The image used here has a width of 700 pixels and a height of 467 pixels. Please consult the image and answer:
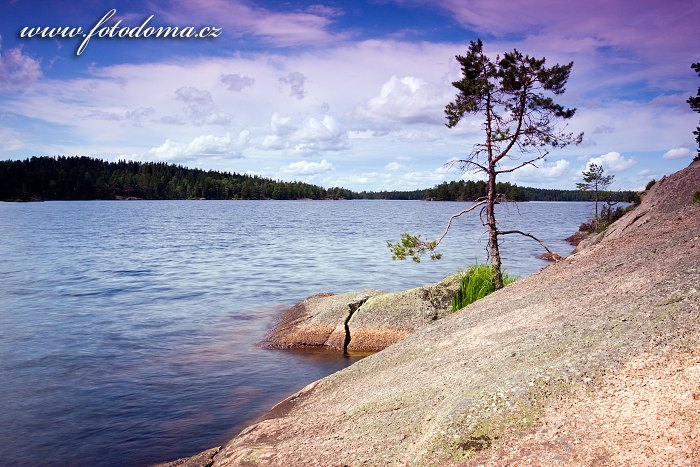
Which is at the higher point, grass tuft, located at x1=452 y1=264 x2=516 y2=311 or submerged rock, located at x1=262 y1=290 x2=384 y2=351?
grass tuft, located at x1=452 y1=264 x2=516 y2=311

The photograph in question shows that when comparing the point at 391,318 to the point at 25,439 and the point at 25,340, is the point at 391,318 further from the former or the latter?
the point at 25,340

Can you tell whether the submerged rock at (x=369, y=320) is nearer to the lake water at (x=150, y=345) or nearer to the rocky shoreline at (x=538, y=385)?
the lake water at (x=150, y=345)

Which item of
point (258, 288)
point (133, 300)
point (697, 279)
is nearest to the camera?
point (697, 279)

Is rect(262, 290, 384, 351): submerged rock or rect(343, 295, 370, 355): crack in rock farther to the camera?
rect(262, 290, 384, 351): submerged rock

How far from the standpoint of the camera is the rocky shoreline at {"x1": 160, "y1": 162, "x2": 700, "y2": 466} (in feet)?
17.7

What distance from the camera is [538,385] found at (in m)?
6.37

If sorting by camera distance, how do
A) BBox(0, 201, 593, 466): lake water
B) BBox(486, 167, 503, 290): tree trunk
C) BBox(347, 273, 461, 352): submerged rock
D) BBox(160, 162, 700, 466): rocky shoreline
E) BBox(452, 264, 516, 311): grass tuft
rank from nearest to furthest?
→ BBox(160, 162, 700, 466): rocky shoreline → BBox(0, 201, 593, 466): lake water → BBox(347, 273, 461, 352): submerged rock → BBox(486, 167, 503, 290): tree trunk → BBox(452, 264, 516, 311): grass tuft

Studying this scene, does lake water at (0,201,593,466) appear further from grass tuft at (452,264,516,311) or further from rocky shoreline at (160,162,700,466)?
grass tuft at (452,264,516,311)

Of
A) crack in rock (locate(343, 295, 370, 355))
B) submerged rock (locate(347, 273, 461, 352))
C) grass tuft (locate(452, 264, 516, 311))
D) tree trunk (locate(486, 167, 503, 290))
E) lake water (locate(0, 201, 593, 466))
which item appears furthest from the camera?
grass tuft (locate(452, 264, 516, 311))

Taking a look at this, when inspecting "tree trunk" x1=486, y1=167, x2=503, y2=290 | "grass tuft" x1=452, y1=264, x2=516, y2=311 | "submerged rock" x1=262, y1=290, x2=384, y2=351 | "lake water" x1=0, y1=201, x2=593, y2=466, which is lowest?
"lake water" x1=0, y1=201, x2=593, y2=466

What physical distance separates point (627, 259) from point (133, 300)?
2355cm

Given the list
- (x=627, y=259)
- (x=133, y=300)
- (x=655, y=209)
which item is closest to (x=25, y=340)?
(x=133, y=300)

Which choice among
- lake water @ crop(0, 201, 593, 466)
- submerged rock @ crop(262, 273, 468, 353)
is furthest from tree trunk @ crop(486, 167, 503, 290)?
lake water @ crop(0, 201, 593, 466)

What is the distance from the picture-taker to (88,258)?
140ft
